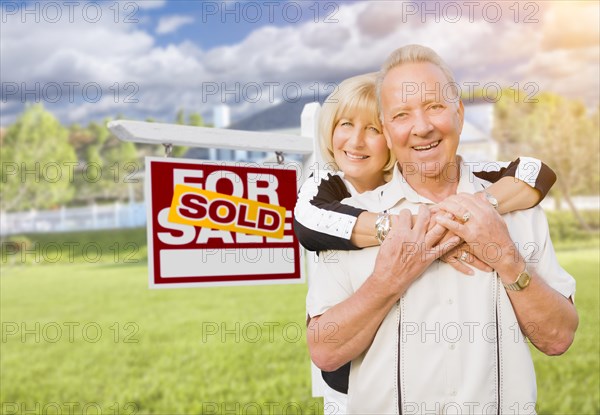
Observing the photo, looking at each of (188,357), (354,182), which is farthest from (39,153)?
(354,182)

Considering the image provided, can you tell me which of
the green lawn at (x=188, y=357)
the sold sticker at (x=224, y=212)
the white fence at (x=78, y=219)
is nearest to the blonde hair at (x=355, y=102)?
the sold sticker at (x=224, y=212)

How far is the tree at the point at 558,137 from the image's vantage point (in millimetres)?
11078

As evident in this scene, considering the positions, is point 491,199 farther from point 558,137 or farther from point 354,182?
point 558,137

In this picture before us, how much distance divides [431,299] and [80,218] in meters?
16.4

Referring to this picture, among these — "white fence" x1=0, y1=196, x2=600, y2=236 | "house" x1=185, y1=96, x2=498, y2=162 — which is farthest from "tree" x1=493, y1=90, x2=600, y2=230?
"white fence" x1=0, y1=196, x2=600, y2=236

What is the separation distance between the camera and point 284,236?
2500mm

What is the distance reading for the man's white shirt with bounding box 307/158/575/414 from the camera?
1379 millimetres

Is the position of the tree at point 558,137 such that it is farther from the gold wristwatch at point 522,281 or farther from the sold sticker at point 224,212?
the gold wristwatch at point 522,281

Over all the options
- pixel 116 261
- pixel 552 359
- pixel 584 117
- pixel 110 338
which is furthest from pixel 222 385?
pixel 116 261

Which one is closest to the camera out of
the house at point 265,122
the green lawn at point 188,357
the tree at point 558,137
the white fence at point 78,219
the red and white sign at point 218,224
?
the red and white sign at point 218,224

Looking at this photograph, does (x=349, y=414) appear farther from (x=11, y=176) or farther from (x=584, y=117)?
(x=11, y=176)

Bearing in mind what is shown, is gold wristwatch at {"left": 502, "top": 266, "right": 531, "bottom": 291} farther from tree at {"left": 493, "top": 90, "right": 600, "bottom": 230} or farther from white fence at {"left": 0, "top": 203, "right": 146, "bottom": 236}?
white fence at {"left": 0, "top": 203, "right": 146, "bottom": 236}

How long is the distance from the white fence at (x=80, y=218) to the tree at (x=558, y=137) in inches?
341

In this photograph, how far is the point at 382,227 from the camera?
1378 millimetres
